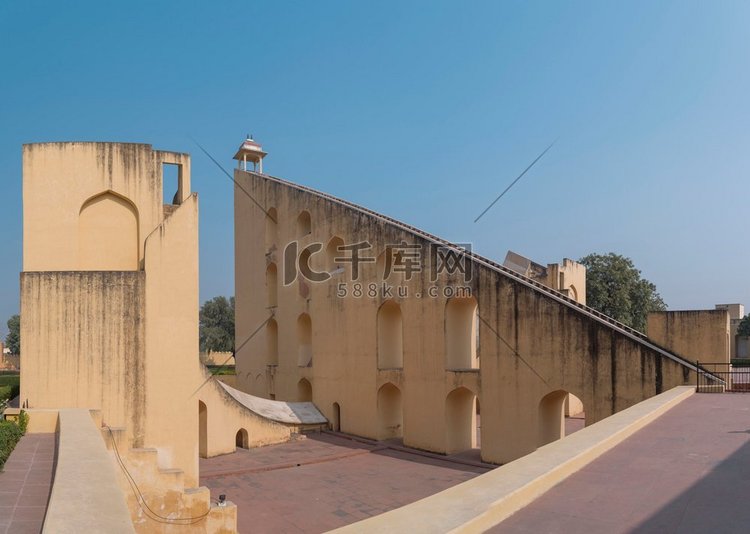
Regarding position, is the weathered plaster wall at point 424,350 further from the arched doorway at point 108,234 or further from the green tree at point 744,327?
the green tree at point 744,327

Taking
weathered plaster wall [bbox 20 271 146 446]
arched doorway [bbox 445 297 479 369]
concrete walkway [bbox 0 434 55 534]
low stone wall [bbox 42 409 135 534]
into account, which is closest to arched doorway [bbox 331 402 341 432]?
arched doorway [bbox 445 297 479 369]

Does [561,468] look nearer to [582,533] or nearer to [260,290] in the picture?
[582,533]

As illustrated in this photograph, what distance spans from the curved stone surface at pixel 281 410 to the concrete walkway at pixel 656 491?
11.5 meters

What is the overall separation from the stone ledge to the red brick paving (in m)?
5.40

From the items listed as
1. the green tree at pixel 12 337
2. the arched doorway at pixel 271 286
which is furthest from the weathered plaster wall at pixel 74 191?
the green tree at pixel 12 337

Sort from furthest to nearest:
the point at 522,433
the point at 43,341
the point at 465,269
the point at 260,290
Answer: the point at 260,290 → the point at 465,269 → the point at 522,433 → the point at 43,341

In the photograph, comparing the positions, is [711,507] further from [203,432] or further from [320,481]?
[203,432]

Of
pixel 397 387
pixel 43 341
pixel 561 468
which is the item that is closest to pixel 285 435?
pixel 397 387

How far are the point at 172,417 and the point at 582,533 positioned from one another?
27.2 feet

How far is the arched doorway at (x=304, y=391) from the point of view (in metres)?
19.2

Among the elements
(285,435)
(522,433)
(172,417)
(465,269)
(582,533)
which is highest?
(465,269)

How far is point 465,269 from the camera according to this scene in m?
13.3

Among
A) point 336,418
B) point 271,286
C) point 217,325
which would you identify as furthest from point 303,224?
point 217,325

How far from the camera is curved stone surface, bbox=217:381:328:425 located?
15.8m
